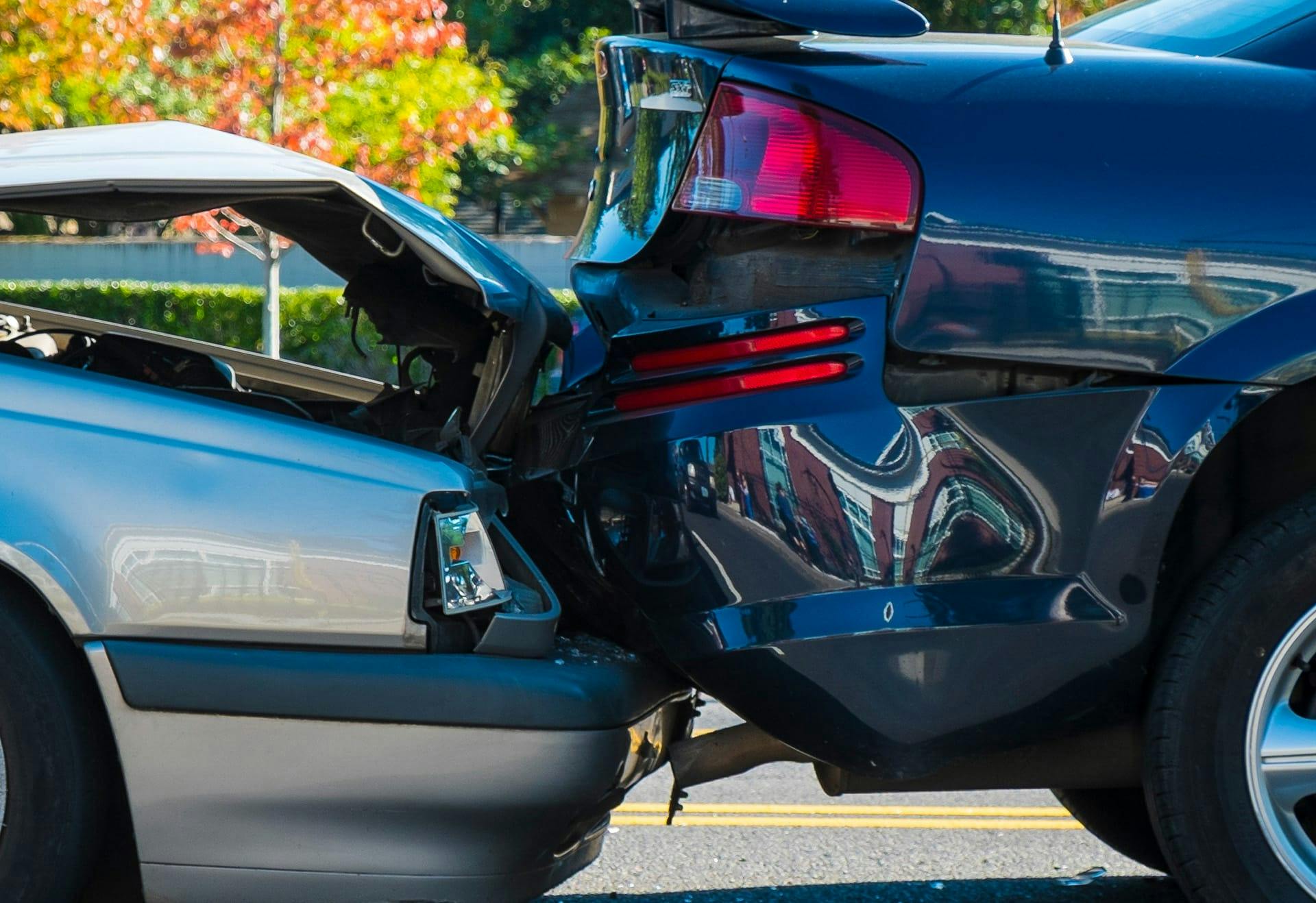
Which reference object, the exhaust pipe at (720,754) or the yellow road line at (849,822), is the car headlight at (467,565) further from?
the yellow road line at (849,822)

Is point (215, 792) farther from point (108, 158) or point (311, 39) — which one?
point (311, 39)

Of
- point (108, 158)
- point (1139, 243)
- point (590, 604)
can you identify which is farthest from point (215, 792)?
point (1139, 243)

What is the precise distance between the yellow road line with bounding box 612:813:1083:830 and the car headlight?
178 centimetres

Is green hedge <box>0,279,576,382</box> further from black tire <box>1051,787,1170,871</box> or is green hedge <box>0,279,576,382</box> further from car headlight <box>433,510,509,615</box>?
car headlight <box>433,510,509,615</box>

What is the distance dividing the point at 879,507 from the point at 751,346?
345 millimetres

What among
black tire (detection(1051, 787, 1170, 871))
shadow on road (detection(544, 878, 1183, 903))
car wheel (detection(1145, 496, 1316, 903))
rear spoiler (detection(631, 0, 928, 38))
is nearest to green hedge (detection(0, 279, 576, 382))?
shadow on road (detection(544, 878, 1183, 903))

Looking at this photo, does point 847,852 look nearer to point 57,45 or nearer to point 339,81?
point 57,45

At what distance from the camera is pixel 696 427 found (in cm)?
254

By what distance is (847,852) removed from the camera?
393 centimetres

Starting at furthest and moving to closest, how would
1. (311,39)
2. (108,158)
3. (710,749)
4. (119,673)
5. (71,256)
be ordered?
(71,256) → (311,39) → (710,749) → (108,158) → (119,673)

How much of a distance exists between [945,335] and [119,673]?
1.44 metres

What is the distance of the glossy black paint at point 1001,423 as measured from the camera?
8.14 feet

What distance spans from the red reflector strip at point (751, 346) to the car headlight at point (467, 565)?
16.8 inches

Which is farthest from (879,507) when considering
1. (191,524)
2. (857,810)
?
(857,810)
